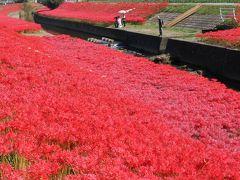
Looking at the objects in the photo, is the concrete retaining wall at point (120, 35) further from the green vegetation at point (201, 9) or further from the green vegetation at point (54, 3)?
the green vegetation at point (54, 3)

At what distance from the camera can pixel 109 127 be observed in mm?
11398

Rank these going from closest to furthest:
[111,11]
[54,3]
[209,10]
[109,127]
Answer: [109,127] → [209,10] → [111,11] → [54,3]

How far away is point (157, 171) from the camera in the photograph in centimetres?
897

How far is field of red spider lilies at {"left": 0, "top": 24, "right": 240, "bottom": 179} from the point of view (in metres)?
8.66

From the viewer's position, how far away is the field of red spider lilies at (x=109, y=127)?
28.4 feet

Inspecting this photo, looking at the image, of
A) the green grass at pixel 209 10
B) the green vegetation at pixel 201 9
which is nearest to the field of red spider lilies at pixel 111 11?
the green vegetation at pixel 201 9

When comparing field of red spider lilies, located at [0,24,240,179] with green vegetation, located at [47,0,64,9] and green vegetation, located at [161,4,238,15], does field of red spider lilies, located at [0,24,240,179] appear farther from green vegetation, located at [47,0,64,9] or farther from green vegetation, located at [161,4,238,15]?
green vegetation, located at [47,0,64,9]

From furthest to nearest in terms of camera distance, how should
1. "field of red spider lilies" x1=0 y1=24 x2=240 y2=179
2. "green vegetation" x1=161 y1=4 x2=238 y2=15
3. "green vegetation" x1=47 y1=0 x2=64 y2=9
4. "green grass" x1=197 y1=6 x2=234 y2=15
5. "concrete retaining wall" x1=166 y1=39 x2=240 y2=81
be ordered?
"green vegetation" x1=47 y1=0 x2=64 y2=9 < "green vegetation" x1=161 y1=4 x2=238 y2=15 < "green grass" x1=197 y1=6 x2=234 y2=15 < "concrete retaining wall" x1=166 y1=39 x2=240 y2=81 < "field of red spider lilies" x1=0 y1=24 x2=240 y2=179

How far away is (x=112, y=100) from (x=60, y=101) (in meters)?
3.12

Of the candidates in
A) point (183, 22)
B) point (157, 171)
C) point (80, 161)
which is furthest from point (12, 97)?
point (183, 22)

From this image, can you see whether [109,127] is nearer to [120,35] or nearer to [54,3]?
[120,35]

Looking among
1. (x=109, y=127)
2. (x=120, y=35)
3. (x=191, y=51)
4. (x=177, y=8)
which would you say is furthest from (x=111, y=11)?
(x=109, y=127)

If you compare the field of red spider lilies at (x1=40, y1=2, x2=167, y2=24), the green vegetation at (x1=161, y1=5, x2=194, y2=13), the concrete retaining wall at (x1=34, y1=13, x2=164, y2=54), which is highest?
the green vegetation at (x1=161, y1=5, x2=194, y2=13)

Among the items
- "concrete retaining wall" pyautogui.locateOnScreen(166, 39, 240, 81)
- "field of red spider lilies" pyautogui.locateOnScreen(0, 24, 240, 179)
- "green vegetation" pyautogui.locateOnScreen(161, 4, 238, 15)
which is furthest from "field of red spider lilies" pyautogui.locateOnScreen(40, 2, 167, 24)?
"field of red spider lilies" pyautogui.locateOnScreen(0, 24, 240, 179)
